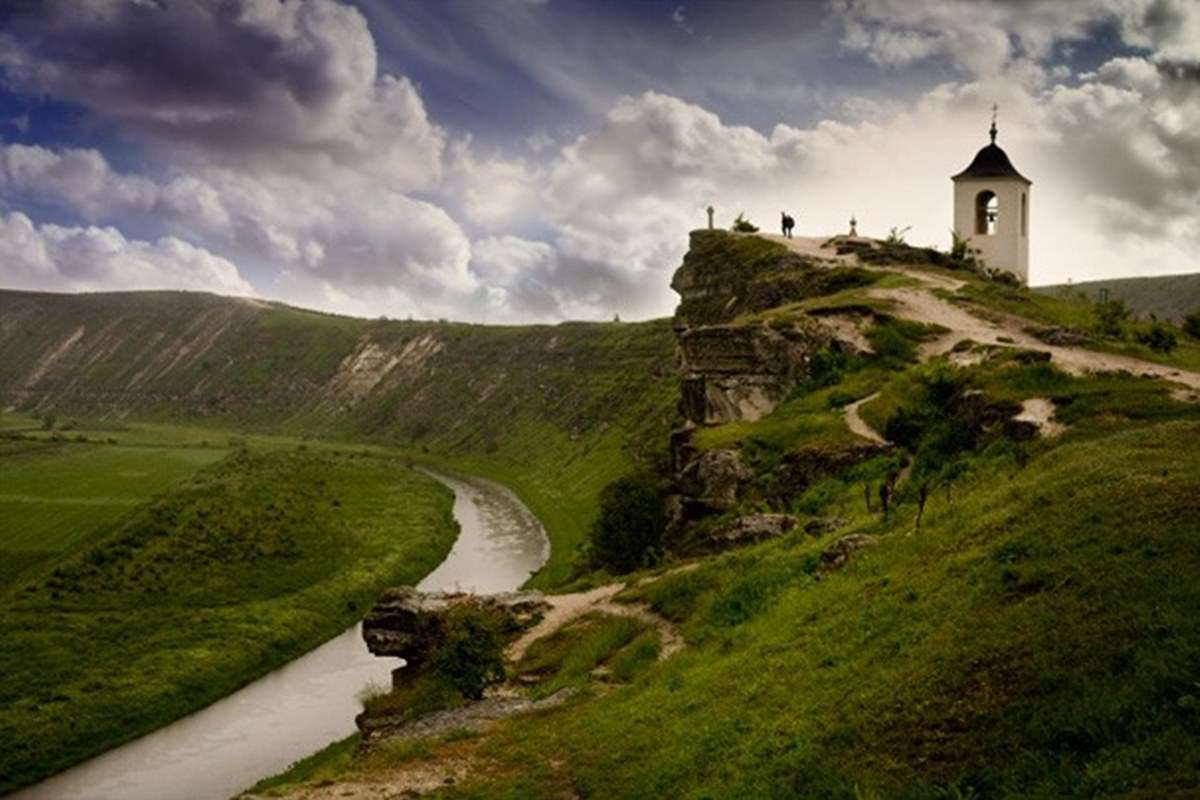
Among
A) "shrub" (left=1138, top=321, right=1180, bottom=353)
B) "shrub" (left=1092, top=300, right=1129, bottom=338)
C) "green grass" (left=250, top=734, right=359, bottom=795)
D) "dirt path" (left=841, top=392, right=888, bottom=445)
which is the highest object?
"shrub" (left=1092, top=300, right=1129, bottom=338)

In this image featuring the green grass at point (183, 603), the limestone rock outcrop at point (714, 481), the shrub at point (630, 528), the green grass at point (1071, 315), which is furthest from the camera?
the shrub at point (630, 528)

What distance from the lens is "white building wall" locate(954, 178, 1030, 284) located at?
67.2 m

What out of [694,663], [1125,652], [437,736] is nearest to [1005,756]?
[1125,652]

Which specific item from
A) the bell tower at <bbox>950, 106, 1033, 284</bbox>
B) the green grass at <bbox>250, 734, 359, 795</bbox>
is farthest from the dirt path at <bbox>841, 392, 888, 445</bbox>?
the bell tower at <bbox>950, 106, 1033, 284</bbox>

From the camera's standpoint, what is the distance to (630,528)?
47.2m

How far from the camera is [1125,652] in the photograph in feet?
44.8

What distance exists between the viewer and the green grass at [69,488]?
240ft

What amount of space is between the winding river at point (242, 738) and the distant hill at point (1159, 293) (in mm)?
124787

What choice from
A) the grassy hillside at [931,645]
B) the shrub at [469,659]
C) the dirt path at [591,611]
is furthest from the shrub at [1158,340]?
the shrub at [469,659]

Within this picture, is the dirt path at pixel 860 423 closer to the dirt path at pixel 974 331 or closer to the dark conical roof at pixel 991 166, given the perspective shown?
the dirt path at pixel 974 331

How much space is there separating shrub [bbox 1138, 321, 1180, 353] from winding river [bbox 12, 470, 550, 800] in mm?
32400

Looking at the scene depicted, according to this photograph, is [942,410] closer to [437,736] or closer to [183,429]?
[437,736]

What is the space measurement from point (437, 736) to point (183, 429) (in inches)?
7550

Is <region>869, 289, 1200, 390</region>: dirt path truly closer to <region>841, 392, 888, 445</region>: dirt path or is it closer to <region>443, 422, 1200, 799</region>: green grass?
<region>841, 392, 888, 445</region>: dirt path
